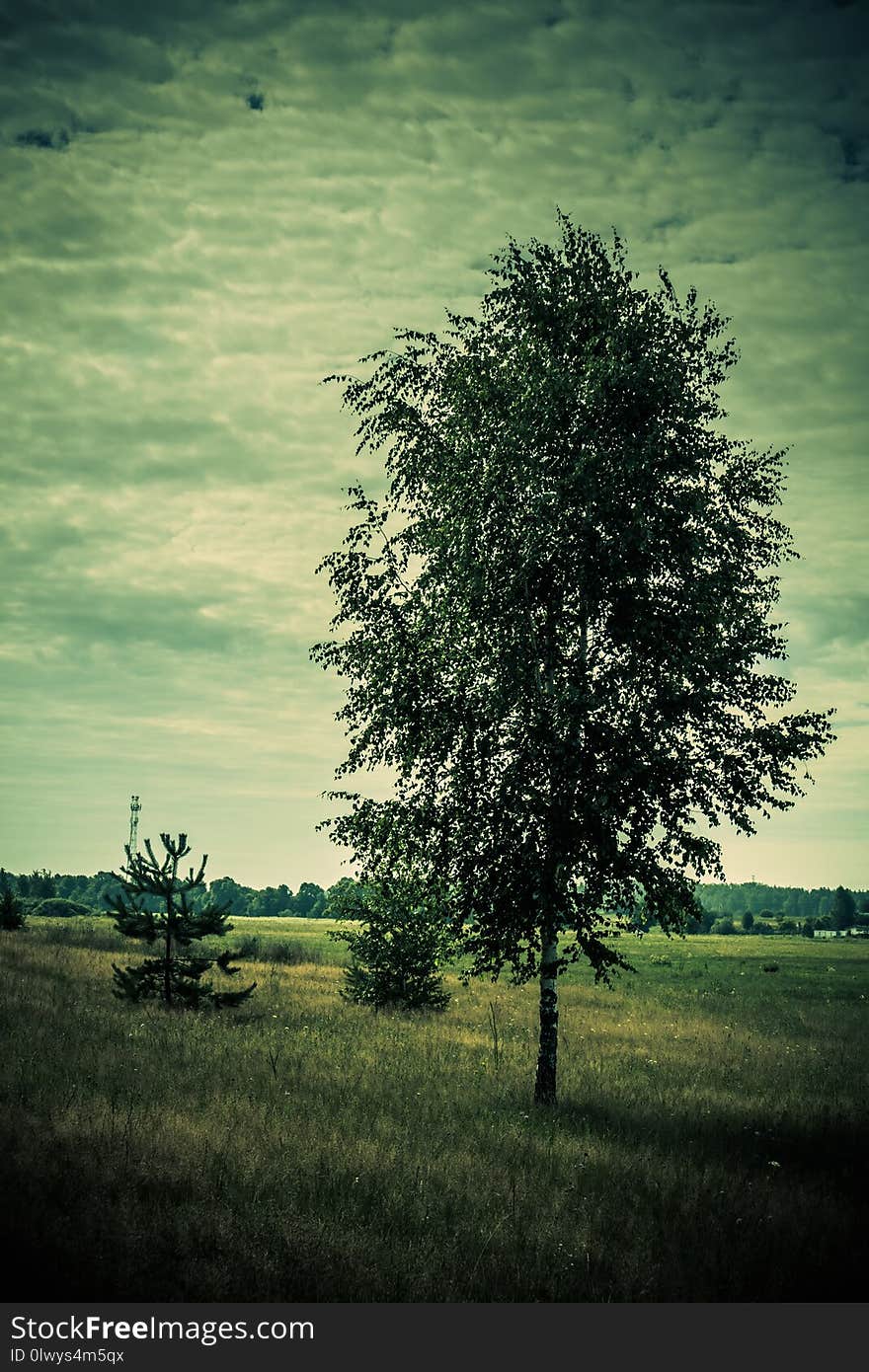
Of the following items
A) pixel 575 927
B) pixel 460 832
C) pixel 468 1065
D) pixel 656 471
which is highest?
pixel 656 471

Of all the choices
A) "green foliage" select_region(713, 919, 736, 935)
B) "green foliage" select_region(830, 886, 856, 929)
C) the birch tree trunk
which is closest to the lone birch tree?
the birch tree trunk

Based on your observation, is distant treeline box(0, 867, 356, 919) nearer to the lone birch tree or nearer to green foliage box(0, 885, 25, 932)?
green foliage box(0, 885, 25, 932)

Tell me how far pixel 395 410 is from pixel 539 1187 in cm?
1169

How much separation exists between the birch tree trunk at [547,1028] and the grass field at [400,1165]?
40 centimetres

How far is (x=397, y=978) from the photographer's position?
2269 centimetres

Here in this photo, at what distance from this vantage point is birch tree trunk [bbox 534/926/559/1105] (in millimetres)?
13125

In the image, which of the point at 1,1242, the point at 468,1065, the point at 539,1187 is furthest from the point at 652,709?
the point at 1,1242

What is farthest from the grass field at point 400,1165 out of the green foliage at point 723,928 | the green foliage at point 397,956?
the green foliage at point 723,928

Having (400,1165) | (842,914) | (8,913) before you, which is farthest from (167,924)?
(842,914)

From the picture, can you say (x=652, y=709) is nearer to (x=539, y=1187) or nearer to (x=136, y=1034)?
(x=539, y=1187)

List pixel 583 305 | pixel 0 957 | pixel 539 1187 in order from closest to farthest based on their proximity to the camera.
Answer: pixel 539 1187, pixel 583 305, pixel 0 957

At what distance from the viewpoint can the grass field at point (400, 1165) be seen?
22.4 feet

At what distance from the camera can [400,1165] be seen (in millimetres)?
9359
